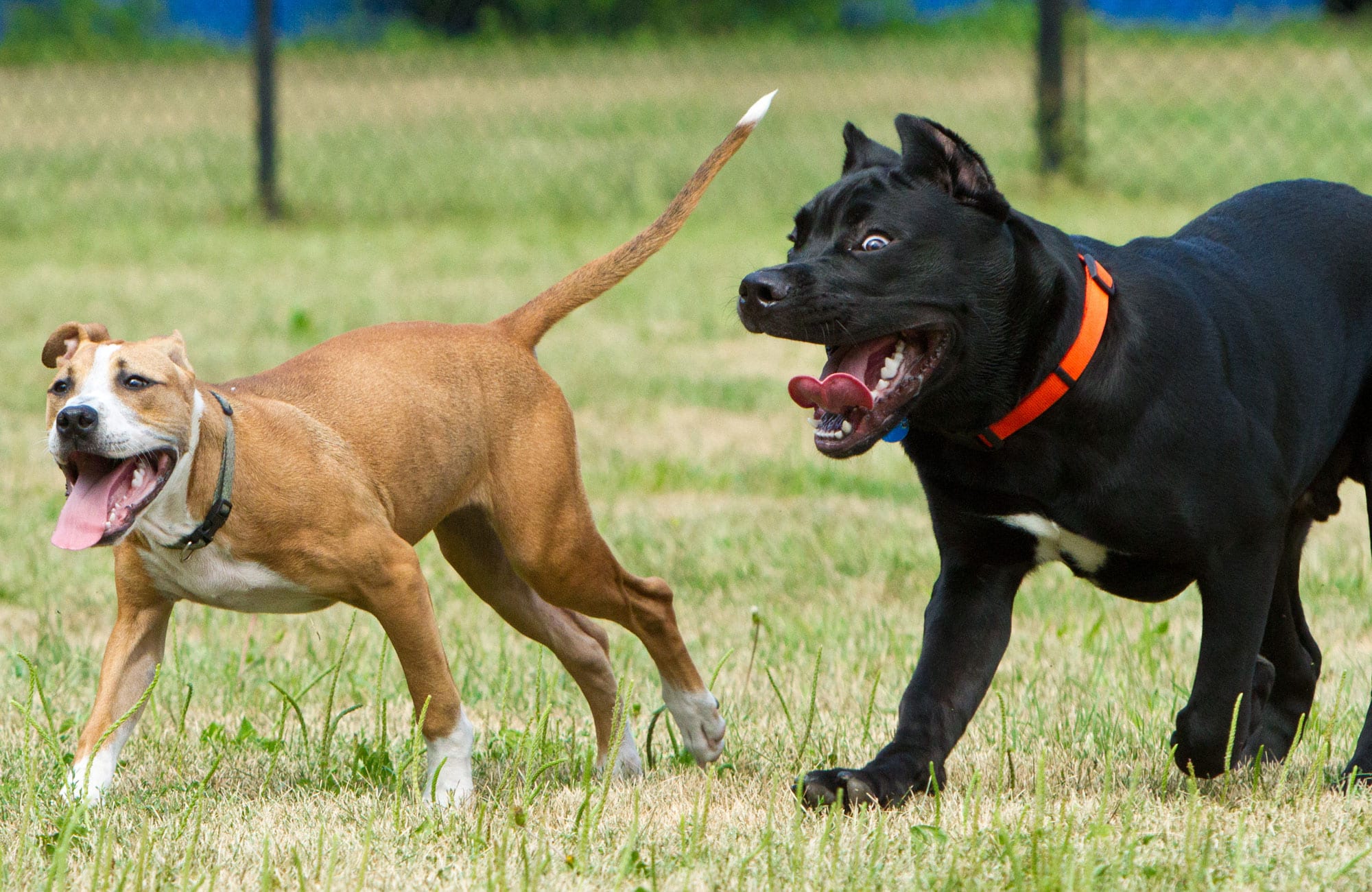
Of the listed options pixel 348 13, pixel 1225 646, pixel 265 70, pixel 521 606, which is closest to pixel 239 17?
pixel 348 13

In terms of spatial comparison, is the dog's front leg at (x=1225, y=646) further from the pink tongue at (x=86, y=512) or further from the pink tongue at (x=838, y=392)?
the pink tongue at (x=86, y=512)

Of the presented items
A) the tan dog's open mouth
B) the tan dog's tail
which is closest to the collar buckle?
the tan dog's open mouth

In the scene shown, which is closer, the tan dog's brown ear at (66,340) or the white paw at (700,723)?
the tan dog's brown ear at (66,340)

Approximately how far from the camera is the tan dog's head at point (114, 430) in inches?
131

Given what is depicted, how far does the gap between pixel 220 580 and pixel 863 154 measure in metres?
1.64

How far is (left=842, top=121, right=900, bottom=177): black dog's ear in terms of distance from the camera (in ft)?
11.7

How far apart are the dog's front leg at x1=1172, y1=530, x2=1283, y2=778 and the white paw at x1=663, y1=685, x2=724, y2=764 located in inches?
44.5

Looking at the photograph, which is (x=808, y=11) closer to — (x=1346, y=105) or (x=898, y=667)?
(x=1346, y=105)

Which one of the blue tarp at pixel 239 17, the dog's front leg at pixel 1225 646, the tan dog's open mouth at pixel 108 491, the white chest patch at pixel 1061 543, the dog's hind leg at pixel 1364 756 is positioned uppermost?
the blue tarp at pixel 239 17

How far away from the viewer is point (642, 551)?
5.87 metres

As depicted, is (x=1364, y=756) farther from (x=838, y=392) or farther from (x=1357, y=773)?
(x=838, y=392)

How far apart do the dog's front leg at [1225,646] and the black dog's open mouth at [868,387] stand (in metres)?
0.71

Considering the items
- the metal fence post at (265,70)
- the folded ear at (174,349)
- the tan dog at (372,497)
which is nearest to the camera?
the tan dog at (372,497)

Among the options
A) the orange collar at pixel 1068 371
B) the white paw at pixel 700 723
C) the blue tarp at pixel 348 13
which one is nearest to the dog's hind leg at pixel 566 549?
the white paw at pixel 700 723
